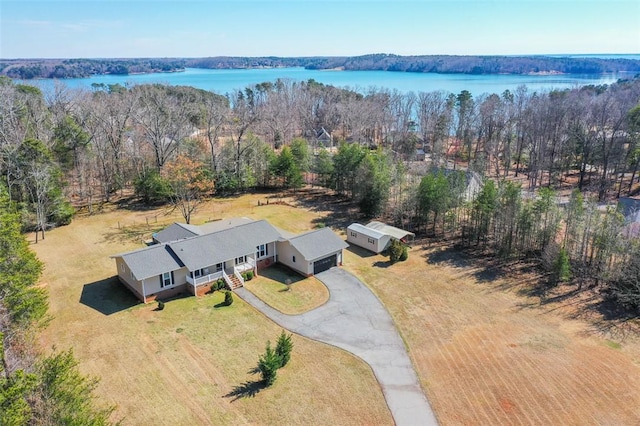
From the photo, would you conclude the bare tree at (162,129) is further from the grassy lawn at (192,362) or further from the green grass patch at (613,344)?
the green grass patch at (613,344)

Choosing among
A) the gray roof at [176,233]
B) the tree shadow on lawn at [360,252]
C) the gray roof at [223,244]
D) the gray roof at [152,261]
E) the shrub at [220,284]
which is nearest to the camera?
the gray roof at [152,261]

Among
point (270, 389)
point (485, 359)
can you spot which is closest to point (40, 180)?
point (270, 389)

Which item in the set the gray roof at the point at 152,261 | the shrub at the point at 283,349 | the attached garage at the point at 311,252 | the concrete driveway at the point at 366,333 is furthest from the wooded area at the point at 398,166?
the shrub at the point at 283,349

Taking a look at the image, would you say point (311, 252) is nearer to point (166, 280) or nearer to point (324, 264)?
point (324, 264)

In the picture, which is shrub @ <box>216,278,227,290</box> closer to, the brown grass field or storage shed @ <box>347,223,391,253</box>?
the brown grass field

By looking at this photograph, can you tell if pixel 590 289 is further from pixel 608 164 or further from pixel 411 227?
pixel 608 164

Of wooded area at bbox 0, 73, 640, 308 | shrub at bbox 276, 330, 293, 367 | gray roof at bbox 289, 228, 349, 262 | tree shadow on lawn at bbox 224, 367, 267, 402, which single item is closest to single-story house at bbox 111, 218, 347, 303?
gray roof at bbox 289, 228, 349, 262

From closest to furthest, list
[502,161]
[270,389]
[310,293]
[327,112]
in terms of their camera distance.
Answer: [270,389], [310,293], [502,161], [327,112]
